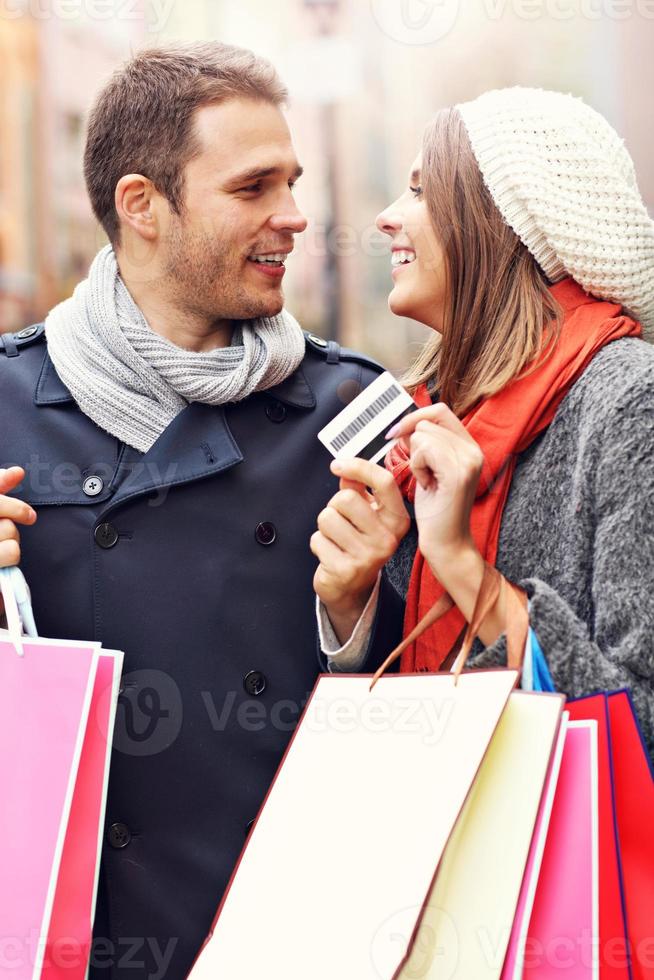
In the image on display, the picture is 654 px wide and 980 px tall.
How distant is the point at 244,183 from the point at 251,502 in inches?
24.2

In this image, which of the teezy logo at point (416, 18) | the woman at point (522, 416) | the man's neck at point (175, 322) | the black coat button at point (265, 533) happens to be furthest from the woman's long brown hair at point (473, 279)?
the teezy logo at point (416, 18)

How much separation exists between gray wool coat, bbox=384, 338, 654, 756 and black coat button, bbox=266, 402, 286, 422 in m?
0.49

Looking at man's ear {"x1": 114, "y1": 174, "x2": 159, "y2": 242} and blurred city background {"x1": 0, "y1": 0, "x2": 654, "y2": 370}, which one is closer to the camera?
man's ear {"x1": 114, "y1": 174, "x2": 159, "y2": 242}

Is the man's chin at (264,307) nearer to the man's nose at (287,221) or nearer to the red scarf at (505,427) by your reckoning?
the man's nose at (287,221)

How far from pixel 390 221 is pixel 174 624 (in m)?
0.82

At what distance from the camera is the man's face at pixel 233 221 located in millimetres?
2223

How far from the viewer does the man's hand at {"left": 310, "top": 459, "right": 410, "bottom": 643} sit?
1.76 metres

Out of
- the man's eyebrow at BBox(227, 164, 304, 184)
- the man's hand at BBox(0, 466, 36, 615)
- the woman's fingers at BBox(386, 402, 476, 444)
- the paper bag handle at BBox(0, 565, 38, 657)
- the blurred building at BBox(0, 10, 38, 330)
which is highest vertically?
the man's eyebrow at BBox(227, 164, 304, 184)

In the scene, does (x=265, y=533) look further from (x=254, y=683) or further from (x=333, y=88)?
(x=333, y=88)

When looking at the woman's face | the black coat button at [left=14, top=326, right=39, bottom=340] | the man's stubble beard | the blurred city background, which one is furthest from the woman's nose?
the blurred city background

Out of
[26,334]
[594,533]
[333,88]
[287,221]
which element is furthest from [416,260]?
[333,88]

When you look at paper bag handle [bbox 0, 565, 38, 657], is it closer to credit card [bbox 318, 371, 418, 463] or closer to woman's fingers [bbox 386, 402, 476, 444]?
credit card [bbox 318, 371, 418, 463]

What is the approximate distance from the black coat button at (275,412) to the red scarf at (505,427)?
1.35ft

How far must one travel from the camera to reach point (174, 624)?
2.02 metres
